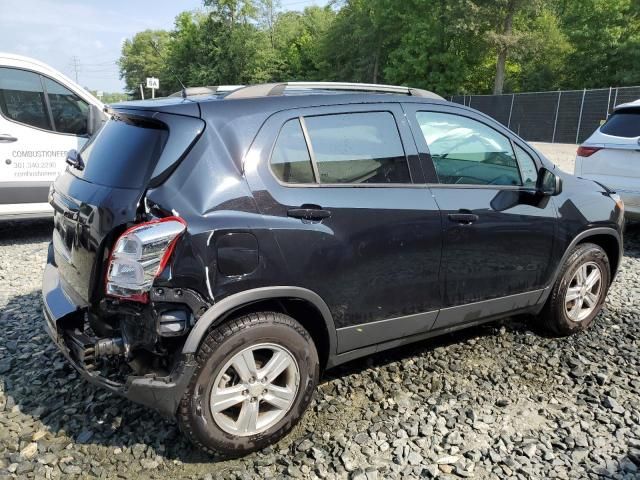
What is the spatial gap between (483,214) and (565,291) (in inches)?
47.1

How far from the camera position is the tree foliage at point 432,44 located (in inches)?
1325

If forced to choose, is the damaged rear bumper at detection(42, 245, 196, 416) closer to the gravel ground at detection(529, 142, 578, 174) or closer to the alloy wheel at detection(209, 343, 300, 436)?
the alloy wheel at detection(209, 343, 300, 436)

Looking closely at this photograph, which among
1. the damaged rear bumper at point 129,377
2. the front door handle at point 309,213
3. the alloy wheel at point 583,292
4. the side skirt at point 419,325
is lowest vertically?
the alloy wheel at point 583,292

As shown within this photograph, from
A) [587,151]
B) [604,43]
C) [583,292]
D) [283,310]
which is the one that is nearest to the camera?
[283,310]

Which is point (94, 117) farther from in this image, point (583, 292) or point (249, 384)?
point (583, 292)

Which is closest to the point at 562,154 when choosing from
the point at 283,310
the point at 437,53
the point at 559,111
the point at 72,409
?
the point at 559,111

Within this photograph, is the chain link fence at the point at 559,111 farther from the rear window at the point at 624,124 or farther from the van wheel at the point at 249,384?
the van wheel at the point at 249,384

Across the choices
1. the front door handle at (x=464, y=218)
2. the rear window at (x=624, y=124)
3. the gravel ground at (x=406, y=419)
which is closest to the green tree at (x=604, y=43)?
the rear window at (x=624, y=124)

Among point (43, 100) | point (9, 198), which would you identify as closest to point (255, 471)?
point (9, 198)

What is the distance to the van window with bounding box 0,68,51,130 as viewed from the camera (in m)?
6.23

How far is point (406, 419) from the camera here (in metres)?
3.05

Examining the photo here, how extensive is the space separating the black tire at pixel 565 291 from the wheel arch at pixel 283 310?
2.00 metres

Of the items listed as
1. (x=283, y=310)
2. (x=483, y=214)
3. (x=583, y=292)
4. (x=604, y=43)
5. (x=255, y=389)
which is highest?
(x=604, y=43)

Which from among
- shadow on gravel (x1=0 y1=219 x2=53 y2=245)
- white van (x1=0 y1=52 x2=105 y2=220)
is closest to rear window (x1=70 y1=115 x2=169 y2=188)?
white van (x1=0 y1=52 x2=105 y2=220)
